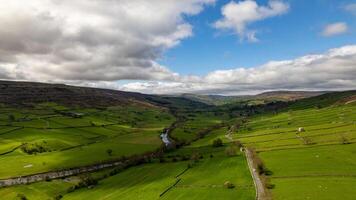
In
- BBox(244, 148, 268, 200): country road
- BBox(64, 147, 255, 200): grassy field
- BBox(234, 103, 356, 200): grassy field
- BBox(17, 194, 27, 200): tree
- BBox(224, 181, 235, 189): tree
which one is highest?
BBox(234, 103, 356, 200): grassy field

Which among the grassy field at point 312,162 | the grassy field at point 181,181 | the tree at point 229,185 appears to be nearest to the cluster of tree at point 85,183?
the grassy field at point 181,181

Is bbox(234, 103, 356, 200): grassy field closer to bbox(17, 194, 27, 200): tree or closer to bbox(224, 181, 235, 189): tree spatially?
bbox(224, 181, 235, 189): tree

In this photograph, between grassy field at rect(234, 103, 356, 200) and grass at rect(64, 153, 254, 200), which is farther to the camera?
grass at rect(64, 153, 254, 200)

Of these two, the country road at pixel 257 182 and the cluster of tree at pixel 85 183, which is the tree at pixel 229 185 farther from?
the cluster of tree at pixel 85 183

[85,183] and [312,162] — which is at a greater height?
[312,162]

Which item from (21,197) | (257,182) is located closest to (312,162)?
(257,182)

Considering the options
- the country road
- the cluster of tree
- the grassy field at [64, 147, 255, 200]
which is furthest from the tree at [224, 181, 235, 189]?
the cluster of tree

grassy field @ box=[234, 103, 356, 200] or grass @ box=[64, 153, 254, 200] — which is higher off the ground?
grassy field @ box=[234, 103, 356, 200]

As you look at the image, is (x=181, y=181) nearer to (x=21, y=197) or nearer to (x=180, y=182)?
(x=180, y=182)

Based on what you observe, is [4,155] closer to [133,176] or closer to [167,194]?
[133,176]

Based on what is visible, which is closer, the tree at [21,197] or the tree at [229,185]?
the tree at [229,185]

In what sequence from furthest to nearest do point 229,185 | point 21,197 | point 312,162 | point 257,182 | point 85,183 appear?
point 85,183 → point 21,197 → point 312,162 → point 229,185 → point 257,182
